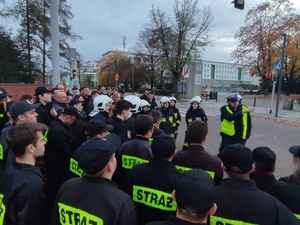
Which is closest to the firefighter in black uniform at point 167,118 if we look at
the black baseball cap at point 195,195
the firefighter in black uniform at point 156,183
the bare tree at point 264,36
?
the firefighter in black uniform at point 156,183

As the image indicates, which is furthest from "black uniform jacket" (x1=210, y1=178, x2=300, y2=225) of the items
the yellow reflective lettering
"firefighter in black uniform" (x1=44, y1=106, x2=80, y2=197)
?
"firefighter in black uniform" (x1=44, y1=106, x2=80, y2=197)

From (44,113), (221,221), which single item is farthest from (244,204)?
(44,113)

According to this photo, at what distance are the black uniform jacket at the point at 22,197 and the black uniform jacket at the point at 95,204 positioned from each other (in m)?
0.38

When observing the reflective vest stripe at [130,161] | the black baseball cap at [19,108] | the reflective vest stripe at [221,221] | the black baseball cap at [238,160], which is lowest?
the reflective vest stripe at [221,221]

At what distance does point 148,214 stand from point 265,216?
1.06 metres

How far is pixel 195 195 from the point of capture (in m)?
1.54

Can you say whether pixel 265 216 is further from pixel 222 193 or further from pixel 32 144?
pixel 32 144

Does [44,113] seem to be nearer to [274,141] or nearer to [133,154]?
[133,154]

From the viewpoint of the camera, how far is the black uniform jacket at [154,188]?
2.32 m

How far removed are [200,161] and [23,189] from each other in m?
1.74

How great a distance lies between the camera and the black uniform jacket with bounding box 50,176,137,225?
1.75 meters

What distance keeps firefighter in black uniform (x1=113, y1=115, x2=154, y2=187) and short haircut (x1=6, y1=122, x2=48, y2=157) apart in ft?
3.63

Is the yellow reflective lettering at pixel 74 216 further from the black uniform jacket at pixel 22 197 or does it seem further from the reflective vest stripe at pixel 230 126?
the reflective vest stripe at pixel 230 126

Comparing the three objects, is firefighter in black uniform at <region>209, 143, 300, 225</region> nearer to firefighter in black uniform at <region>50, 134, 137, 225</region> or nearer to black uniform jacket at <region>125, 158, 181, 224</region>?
black uniform jacket at <region>125, 158, 181, 224</region>
